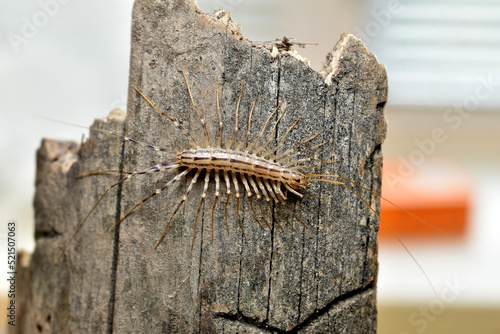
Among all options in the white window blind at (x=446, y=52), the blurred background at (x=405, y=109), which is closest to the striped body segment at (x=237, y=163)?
the blurred background at (x=405, y=109)

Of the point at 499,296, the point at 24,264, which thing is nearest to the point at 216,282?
the point at 24,264

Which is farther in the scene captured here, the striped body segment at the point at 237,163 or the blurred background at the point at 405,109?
the blurred background at the point at 405,109

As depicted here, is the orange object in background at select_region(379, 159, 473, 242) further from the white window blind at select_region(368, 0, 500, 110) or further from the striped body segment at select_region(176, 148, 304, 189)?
the striped body segment at select_region(176, 148, 304, 189)

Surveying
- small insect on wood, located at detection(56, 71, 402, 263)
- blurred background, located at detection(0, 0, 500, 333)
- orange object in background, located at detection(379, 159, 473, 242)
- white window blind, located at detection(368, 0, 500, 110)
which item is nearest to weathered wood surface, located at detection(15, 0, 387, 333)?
small insect on wood, located at detection(56, 71, 402, 263)

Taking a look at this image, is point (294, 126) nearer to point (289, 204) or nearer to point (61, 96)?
point (289, 204)

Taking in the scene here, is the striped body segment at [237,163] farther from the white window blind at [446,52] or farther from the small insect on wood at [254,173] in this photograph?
the white window blind at [446,52]

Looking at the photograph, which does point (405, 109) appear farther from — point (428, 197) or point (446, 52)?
point (428, 197)
